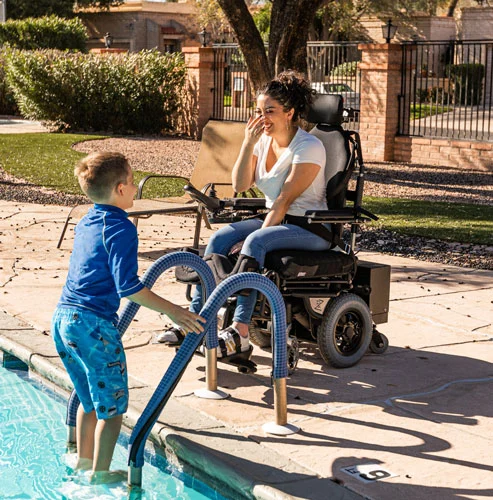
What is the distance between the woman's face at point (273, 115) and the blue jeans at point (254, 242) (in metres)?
0.59

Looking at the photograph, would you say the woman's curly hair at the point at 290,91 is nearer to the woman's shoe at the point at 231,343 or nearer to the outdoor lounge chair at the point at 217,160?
the woman's shoe at the point at 231,343

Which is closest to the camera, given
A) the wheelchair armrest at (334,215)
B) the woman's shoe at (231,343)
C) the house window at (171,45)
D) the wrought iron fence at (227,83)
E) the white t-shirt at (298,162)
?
the woman's shoe at (231,343)

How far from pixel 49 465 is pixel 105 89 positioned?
21263 millimetres

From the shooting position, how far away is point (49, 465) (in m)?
4.49

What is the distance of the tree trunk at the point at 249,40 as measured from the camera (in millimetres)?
14969

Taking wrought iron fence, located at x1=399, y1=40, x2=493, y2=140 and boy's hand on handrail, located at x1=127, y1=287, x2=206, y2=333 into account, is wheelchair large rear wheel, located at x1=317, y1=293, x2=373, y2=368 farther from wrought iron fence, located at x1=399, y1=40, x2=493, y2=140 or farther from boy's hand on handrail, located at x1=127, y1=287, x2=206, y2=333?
wrought iron fence, located at x1=399, y1=40, x2=493, y2=140

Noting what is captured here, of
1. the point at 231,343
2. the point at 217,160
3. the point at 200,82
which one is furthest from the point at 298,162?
the point at 200,82

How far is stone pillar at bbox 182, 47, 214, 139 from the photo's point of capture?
24.3 meters

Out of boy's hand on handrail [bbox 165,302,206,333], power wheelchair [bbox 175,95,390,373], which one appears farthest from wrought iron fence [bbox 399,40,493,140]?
boy's hand on handrail [bbox 165,302,206,333]

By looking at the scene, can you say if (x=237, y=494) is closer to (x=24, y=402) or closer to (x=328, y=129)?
(x=24, y=402)

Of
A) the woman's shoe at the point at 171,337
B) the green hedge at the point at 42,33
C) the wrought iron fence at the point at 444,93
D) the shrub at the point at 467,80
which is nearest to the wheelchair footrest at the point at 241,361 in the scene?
the woman's shoe at the point at 171,337

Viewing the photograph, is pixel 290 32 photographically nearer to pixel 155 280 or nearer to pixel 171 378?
pixel 155 280

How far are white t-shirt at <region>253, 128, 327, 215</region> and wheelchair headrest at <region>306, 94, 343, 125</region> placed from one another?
17cm

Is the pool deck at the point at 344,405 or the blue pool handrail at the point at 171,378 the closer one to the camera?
the pool deck at the point at 344,405
